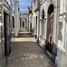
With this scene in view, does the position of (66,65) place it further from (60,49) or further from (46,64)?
(46,64)

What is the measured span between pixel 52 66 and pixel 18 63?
157 centimetres

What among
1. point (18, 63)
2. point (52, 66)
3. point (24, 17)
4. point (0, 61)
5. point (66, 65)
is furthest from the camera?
point (24, 17)

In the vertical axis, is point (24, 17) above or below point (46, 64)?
above

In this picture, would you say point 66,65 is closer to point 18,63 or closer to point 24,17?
point 18,63

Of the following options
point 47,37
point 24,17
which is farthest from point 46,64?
point 24,17

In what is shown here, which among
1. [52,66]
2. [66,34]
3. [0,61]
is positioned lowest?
[52,66]

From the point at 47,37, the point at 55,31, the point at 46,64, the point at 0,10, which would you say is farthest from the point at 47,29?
the point at 0,10

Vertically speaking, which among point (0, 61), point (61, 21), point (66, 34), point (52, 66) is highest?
point (61, 21)

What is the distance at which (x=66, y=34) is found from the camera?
6395mm

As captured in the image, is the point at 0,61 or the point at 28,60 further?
the point at 28,60

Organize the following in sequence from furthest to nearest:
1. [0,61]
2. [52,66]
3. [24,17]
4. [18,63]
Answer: [24,17], [18,63], [52,66], [0,61]

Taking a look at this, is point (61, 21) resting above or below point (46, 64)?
above

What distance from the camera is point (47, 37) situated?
35.5 ft

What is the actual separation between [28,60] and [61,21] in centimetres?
290
